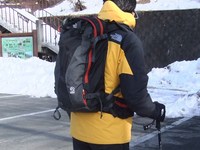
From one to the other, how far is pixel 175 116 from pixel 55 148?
11.1 feet

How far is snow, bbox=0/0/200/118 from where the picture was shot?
9536mm

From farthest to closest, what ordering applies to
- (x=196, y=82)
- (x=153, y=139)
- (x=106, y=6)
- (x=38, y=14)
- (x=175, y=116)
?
1. (x=38, y=14)
2. (x=196, y=82)
3. (x=175, y=116)
4. (x=153, y=139)
5. (x=106, y=6)

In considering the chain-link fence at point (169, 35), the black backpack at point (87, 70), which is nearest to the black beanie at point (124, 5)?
the black backpack at point (87, 70)

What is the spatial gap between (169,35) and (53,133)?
36.9ft

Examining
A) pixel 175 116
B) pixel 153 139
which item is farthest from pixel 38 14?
pixel 153 139

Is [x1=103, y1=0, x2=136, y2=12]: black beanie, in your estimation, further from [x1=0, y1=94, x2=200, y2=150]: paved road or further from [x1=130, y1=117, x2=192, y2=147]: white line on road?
[x1=130, y1=117, x2=192, y2=147]: white line on road

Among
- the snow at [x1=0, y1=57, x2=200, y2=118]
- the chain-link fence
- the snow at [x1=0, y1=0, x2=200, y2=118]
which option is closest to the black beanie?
the snow at [x1=0, y1=0, x2=200, y2=118]

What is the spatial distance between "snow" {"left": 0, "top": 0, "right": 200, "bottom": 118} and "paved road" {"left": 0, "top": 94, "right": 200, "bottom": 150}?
1084mm

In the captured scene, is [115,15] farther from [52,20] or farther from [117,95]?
[52,20]

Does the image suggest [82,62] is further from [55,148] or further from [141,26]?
[141,26]

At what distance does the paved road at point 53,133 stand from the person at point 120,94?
2234mm

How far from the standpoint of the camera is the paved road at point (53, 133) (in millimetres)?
6407

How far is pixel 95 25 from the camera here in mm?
2781

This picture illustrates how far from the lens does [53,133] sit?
286 inches
